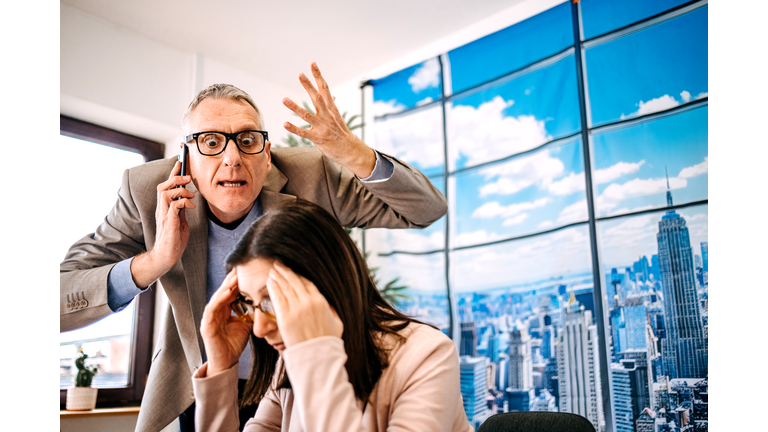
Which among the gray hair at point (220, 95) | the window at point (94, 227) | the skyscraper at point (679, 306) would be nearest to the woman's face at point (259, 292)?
the gray hair at point (220, 95)

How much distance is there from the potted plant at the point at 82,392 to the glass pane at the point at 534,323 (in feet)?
6.76

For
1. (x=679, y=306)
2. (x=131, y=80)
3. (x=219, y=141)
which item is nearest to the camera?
(x=219, y=141)

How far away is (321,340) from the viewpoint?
2.77 feet

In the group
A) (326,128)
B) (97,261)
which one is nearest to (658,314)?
(326,128)

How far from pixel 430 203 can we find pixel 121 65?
82.3 inches

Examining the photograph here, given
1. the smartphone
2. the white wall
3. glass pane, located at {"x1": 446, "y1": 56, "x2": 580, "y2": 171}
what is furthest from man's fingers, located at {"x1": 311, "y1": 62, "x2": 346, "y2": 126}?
glass pane, located at {"x1": 446, "y1": 56, "x2": 580, "y2": 171}

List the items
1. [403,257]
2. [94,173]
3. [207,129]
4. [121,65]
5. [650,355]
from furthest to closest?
[403,257] < [121,65] < [650,355] < [94,173] < [207,129]

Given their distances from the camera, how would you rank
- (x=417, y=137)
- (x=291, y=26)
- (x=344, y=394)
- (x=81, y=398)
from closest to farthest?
1. (x=344, y=394)
2. (x=81, y=398)
3. (x=291, y=26)
4. (x=417, y=137)

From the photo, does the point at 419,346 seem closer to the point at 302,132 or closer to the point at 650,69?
the point at 302,132

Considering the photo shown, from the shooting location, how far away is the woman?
2.74ft

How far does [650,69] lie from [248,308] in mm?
2428

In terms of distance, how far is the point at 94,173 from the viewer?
1.92 metres
